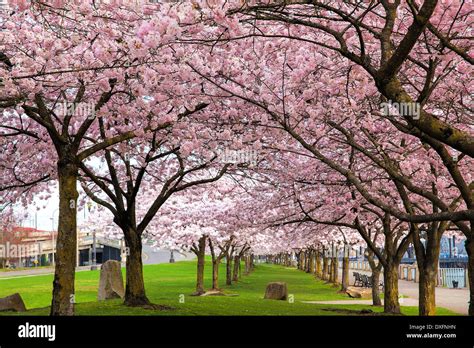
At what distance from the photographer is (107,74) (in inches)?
464

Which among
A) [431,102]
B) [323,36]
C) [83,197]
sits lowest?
[83,197]

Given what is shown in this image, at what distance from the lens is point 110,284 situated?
2336 cm

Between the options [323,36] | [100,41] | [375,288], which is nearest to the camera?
[100,41]

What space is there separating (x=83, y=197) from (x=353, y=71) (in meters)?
14.5

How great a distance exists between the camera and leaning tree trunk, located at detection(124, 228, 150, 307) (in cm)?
1797

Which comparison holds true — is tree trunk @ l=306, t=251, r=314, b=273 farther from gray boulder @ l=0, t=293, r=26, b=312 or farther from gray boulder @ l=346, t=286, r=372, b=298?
gray boulder @ l=0, t=293, r=26, b=312

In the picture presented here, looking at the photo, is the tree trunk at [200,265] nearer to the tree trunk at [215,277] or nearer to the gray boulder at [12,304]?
the tree trunk at [215,277]

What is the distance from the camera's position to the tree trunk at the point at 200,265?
3331 centimetres

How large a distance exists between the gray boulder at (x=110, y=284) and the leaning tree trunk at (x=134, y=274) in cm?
544

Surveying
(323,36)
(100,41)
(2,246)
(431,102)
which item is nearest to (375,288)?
(431,102)

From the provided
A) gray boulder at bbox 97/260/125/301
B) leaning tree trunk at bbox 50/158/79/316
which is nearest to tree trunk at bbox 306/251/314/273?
gray boulder at bbox 97/260/125/301

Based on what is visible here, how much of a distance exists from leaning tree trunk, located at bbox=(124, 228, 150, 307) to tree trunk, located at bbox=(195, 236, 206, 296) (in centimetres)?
1497

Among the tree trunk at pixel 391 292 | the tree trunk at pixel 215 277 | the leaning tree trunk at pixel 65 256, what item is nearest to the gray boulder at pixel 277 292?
the tree trunk at pixel 215 277
